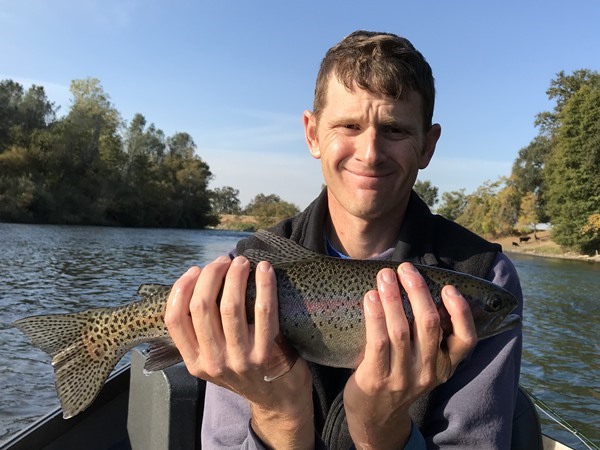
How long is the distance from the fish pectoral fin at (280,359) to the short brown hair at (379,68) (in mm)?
1441

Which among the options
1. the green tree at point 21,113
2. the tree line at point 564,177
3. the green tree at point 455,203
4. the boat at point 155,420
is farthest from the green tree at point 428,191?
the boat at point 155,420

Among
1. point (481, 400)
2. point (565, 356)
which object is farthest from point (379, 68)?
point (565, 356)

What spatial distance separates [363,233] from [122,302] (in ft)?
48.8

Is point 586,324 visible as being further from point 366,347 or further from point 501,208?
point 501,208

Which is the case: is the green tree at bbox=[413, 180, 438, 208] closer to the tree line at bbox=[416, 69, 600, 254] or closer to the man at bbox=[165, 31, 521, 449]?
the tree line at bbox=[416, 69, 600, 254]

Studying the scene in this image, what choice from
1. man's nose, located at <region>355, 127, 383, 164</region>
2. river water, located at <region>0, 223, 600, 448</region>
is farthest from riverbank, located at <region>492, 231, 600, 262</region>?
man's nose, located at <region>355, 127, 383, 164</region>

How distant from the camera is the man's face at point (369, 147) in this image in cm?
305

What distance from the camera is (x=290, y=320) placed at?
101 inches

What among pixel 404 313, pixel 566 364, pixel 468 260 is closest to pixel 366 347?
pixel 404 313

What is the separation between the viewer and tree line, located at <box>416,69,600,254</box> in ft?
190

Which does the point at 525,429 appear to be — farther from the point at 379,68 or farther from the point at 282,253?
the point at 379,68

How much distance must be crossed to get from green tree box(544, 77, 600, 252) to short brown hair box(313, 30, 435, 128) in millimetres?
61229

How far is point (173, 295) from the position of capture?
2.46 m

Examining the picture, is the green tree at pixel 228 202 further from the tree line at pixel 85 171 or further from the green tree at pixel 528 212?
the green tree at pixel 528 212
